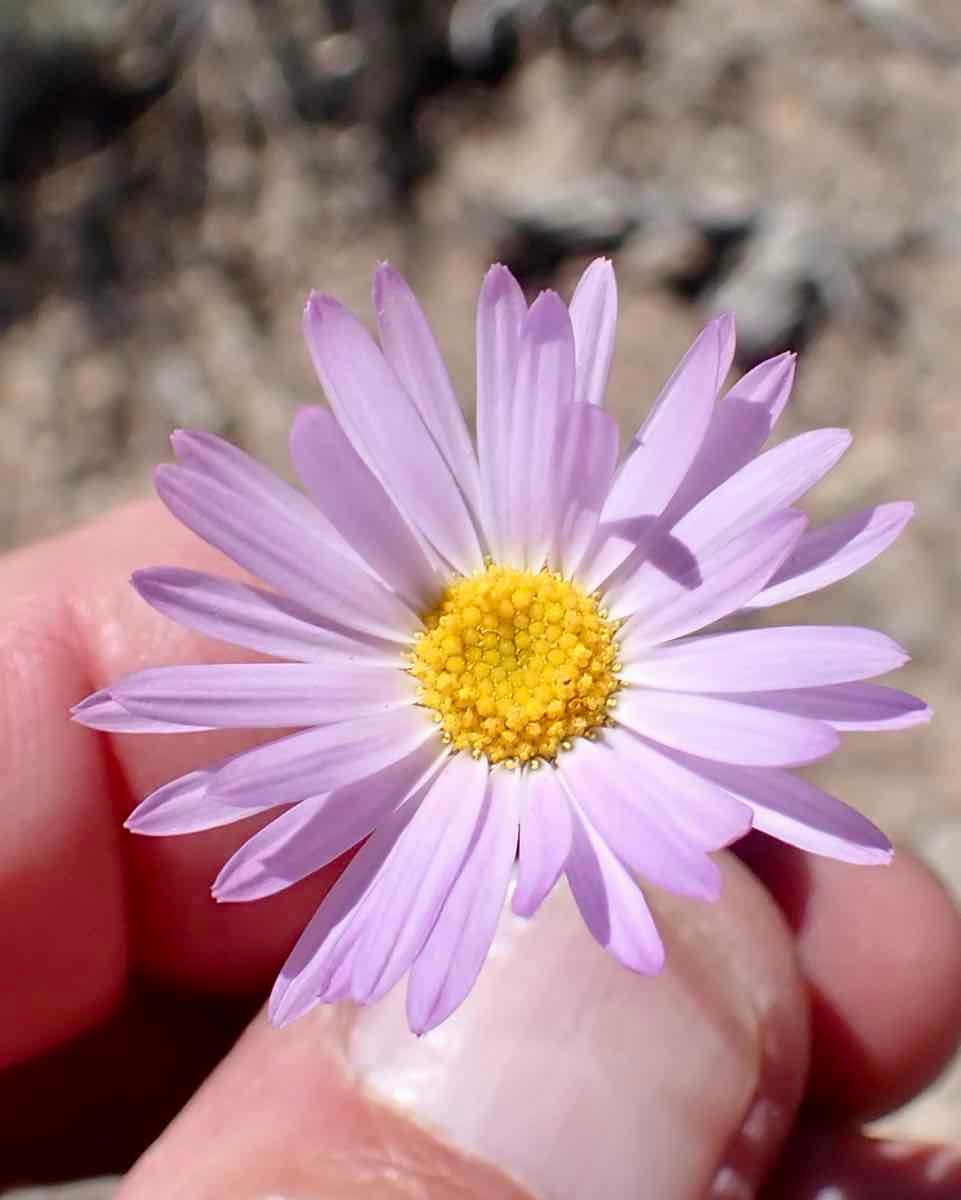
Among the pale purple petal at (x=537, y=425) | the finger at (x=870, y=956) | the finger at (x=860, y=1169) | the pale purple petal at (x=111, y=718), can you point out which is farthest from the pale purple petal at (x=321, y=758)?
the finger at (x=860, y=1169)

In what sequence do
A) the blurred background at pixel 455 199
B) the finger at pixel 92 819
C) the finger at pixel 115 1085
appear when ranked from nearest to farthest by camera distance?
1. the finger at pixel 92 819
2. the finger at pixel 115 1085
3. the blurred background at pixel 455 199

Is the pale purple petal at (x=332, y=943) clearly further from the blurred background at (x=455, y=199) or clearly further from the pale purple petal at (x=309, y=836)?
the blurred background at (x=455, y=199)

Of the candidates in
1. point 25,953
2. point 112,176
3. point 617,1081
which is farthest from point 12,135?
point 617,1081

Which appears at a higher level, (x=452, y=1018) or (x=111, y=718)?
(x=111, y=718)

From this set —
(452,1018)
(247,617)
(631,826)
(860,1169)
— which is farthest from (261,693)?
(860,1169)

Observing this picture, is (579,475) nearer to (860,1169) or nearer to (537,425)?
(537,425)

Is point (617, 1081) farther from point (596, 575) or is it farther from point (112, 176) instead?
point (112, 176)
